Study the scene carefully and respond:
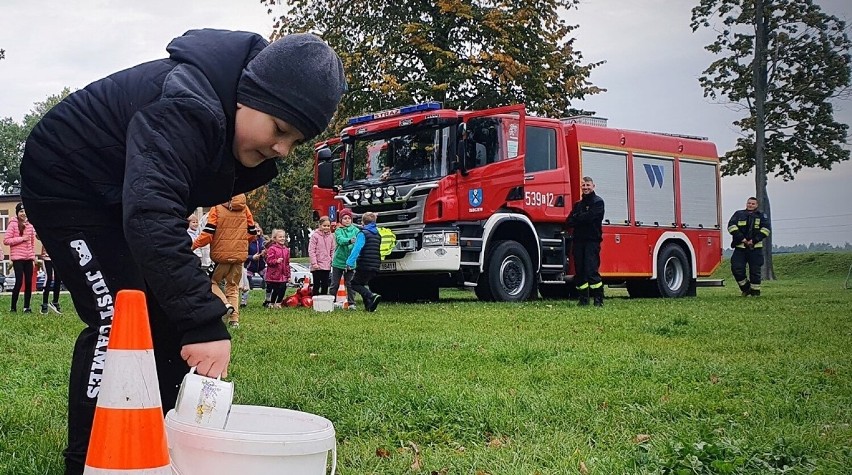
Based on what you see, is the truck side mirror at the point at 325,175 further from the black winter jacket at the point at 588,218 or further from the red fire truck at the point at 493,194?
the black winter jacket at the point at 588,218

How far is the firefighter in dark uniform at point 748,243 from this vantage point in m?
17.8

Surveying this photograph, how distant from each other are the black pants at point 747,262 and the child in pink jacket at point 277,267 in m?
9.12

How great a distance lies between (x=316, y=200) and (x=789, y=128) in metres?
22.7

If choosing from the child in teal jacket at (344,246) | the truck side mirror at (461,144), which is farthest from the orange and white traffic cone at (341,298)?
the truck side mirror at (461,144)

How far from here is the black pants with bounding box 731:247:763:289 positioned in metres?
17.8

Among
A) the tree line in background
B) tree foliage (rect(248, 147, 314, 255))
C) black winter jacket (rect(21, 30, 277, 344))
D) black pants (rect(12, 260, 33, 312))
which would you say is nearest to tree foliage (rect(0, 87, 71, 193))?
tree foliage (rect(248, 147, 314, 255))

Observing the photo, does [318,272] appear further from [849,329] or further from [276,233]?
[849,329]

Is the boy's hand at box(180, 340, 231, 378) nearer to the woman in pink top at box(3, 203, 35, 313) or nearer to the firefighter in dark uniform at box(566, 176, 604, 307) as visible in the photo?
the firefighter in dark uniform at box(566, 176, 604, 307)

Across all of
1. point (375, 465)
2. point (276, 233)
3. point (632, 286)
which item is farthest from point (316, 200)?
point (375, 465)

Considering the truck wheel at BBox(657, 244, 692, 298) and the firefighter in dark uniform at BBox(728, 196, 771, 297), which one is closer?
the firefighter in dark uniform at BBox(728, 196, 771, 297)

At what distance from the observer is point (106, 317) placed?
289 centimetres

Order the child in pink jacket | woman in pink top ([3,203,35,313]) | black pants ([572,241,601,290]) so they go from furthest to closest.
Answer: the child in pink jacket → woman in pink top ([3,203,35,313]) → black pants ([572,241,601,290])

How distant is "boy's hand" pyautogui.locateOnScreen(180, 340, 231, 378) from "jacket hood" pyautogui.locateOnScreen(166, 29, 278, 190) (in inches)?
27.3

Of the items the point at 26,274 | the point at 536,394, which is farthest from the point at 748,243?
the point at 536,394
